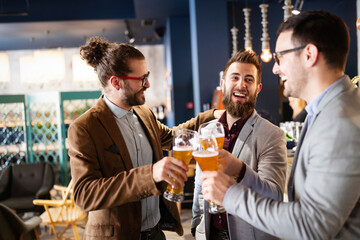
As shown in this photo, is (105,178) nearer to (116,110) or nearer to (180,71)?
(116,110)

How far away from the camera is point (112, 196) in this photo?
1.37m

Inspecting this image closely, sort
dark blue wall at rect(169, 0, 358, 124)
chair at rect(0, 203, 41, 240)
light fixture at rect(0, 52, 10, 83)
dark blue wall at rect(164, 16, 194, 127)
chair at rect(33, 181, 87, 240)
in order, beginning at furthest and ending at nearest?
1. dark blue wall at rect(164, 16, 194, 127)
2. light fixture at rect(0, 52, 10, 83)
3. dark blue wall at rect(169, 0, 358, 124)
4. chair at rect(33, 181, 87, 240)
5. chair at rect(0, 203, 41, 240)

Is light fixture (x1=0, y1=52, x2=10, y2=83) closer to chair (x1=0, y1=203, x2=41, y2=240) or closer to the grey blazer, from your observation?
chair (x1=0, y1=203, x2=41, y2=240)

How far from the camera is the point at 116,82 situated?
174cm

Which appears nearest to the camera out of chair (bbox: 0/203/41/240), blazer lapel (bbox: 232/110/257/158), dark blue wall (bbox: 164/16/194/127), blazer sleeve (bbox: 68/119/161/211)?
blazer sleeve (bbox: 68/119/161/211)

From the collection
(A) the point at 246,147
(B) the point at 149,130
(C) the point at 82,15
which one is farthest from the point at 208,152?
(C) the point at 82,15

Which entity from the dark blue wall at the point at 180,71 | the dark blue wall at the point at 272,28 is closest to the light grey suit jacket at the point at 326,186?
the dark blue wall at the point at 272,28

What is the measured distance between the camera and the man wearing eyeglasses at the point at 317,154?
0.95m

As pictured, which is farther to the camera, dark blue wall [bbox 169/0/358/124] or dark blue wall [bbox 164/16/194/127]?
dark blue wall [bbox 164/16/194/127]

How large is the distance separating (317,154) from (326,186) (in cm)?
10

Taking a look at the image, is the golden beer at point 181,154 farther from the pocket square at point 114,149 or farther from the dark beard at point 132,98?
the dark beard at point 132,98

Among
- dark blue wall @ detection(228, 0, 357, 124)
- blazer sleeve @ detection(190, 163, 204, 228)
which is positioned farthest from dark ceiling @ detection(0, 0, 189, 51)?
blazer sleeve @ detection(190, 163, 204, 228)

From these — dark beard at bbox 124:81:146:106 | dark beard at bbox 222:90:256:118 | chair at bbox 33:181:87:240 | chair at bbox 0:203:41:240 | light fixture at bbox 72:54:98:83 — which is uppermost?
light fixture at bbox 72:54:98:83

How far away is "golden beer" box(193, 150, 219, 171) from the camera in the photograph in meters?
1.25
